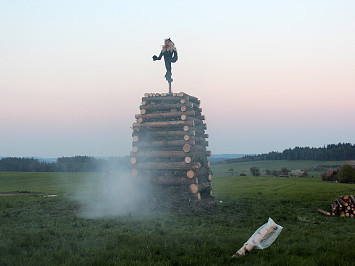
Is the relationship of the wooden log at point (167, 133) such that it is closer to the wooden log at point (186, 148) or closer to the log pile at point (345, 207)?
the wooden log at point (186, 148)

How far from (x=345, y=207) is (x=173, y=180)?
8.69 metres

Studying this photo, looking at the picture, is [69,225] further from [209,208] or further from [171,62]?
[171,62]

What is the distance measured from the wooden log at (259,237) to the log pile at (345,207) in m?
9.39

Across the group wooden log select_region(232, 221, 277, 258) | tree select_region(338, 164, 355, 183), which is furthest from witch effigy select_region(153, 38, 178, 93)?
tree select_region(338, 164, 355, 183)

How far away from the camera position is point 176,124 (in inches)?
717

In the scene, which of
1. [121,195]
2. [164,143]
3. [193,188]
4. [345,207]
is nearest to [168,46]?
[164,143]

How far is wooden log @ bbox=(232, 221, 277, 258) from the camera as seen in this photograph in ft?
22.4

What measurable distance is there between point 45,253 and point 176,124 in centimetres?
1172

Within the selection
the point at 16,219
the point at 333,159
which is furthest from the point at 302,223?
the point at 333,159

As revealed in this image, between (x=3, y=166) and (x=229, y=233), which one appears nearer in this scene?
(x=229, y=233)

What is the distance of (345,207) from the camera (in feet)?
48.4

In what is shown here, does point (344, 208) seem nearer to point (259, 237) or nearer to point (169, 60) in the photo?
point (259, 237)

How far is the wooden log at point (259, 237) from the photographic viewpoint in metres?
6.82

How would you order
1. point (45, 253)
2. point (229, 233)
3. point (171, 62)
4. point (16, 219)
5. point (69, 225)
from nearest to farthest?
point (45, 253)
point (229, 233)
point (69, 225)
point (16, 219)
point (171, 62)
